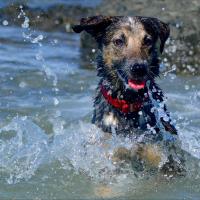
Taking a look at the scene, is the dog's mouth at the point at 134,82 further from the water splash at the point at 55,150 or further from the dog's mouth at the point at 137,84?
the water splash at the point at 55,150

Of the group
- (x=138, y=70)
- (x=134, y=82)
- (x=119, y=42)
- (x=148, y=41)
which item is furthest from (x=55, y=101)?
(x=138, y=70)

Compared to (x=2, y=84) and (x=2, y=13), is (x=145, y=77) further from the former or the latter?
(x=2, y=13)

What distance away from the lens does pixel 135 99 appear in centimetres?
771

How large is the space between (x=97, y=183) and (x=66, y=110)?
3466mm

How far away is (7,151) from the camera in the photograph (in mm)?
8484

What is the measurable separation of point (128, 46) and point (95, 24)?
0.52 m

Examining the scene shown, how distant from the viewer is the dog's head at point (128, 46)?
754 centimetres

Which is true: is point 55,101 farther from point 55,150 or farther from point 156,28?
point 156,28

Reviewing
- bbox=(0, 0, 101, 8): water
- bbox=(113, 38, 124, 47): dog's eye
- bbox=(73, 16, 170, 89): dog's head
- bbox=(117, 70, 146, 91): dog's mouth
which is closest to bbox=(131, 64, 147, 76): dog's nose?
bbox=(73, 16, 170, 89): dog's head

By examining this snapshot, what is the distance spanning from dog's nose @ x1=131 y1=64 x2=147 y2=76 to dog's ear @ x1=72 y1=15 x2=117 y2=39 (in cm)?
90

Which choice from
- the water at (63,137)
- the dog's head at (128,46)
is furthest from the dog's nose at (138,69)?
the water at (63,137)

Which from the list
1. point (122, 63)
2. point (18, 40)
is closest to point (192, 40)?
point (18, 40)

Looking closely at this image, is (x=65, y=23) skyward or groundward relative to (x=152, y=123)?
groundward

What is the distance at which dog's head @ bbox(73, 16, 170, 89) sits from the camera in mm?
7543
